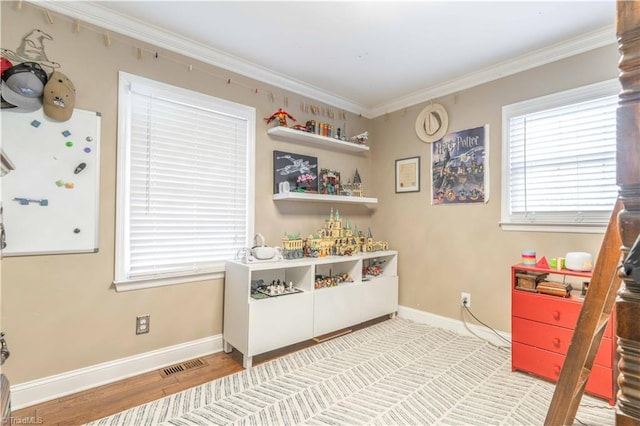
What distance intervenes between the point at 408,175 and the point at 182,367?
2.79 metres

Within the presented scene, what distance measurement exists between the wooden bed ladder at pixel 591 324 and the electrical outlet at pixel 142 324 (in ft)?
7.82

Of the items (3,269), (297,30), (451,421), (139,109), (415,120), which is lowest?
(451,421)

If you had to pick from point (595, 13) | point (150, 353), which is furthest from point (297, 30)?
point (150, 353)

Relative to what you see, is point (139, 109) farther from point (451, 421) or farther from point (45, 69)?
point (451, 421)

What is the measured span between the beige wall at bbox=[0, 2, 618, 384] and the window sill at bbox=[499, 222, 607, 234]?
0.05 m

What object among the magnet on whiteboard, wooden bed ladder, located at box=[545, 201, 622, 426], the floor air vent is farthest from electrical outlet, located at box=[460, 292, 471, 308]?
the magnet on whiteboard

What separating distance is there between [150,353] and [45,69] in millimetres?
1980

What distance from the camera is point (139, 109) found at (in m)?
2.21

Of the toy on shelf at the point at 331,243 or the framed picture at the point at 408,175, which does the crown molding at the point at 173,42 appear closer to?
the framed picture at the point at 408,175

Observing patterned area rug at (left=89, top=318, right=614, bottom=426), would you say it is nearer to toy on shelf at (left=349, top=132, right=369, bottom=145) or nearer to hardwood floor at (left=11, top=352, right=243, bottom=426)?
hardwood floor at (left=11, top=352, right=243, bottom=426)

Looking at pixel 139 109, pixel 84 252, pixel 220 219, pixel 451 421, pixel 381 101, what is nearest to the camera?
pixel 451 421

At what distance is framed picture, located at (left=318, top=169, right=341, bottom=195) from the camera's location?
322cm

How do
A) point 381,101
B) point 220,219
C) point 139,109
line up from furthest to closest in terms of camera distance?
point 381,101 → point 220,219 → point 139,109

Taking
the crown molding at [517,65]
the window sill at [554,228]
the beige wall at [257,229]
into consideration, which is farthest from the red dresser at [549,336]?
the crown molding at [517,65]
